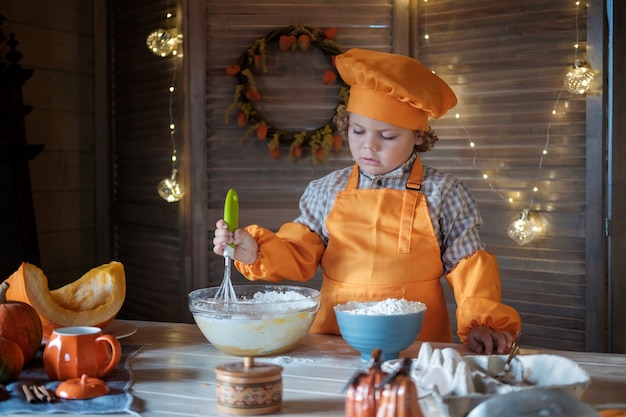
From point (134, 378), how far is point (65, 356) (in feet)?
0.42

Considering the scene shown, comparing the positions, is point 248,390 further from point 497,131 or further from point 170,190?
point 170,190

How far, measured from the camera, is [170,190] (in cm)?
354

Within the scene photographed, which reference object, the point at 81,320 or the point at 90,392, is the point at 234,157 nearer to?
the point at 81,320

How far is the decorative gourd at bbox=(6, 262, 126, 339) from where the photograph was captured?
168 centimetres

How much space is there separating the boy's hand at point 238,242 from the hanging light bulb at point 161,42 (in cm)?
184

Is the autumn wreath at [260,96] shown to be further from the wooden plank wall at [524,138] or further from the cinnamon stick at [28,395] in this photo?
the cinnamon stick at [28,395]

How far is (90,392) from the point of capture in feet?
4.42

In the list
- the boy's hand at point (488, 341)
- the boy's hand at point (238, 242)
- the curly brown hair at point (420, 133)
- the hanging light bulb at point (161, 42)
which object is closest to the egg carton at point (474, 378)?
the boy's hand at point (488, 341)

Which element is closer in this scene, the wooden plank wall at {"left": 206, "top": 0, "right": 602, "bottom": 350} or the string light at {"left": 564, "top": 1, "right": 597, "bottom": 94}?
the string light at {"left": 564, "top": 1, "right": 597, "bottom": 94}

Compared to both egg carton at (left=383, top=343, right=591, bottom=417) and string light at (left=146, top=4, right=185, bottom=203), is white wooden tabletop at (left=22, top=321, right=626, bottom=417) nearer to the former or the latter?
egg carton at (left=383, top=343, right=591, bottom=417)

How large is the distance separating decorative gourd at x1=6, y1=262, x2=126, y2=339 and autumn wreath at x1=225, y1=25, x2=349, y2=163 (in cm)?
171

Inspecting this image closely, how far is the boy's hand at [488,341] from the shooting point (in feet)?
5.40

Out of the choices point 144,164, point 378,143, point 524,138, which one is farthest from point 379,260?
point 144,164

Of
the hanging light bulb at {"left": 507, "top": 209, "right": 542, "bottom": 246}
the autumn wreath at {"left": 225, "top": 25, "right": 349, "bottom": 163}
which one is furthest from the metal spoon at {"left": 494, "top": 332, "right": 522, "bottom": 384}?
the autumn wreath at {"left": 225, "top": 25, "right": 349, "bottom": 163}
